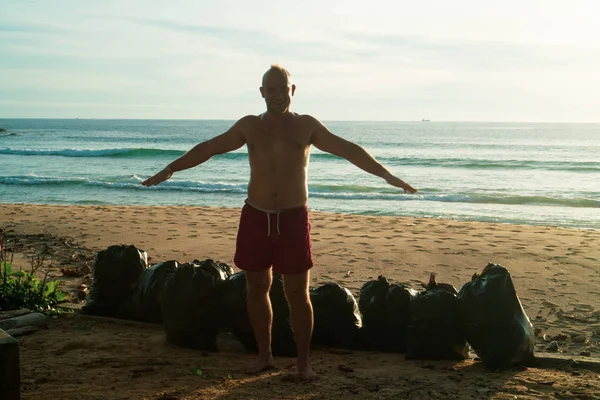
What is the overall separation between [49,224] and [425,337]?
8.22 meters

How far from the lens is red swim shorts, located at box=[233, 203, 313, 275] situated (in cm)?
402

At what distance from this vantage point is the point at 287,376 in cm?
418

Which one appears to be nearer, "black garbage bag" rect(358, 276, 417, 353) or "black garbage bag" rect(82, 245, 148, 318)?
"black garbage bag" rect(358, 276, 417, 353)

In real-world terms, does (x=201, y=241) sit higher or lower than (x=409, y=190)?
lower

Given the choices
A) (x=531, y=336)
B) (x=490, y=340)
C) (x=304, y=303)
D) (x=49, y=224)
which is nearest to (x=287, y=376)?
(x=304, y=303)

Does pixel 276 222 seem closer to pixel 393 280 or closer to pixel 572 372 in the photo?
pixel 572 372

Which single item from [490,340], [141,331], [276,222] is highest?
[276,222]

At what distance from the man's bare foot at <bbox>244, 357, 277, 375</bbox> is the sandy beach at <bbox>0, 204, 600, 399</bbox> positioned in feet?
0.25

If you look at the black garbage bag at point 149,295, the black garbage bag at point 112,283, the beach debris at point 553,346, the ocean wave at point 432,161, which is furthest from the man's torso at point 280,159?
the ocean wave at point 432,161

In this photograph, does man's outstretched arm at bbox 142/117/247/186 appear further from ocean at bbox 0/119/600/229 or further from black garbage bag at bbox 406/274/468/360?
ocean at bbox 0/119/600/229

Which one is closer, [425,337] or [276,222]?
[276,222]

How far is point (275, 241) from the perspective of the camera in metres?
4.07

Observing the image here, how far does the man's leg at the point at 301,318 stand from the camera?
4.10m

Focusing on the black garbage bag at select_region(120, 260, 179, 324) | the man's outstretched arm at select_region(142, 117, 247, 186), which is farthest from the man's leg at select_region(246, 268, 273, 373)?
the black garbage bag at select_region(120, 260, 179, 324)
